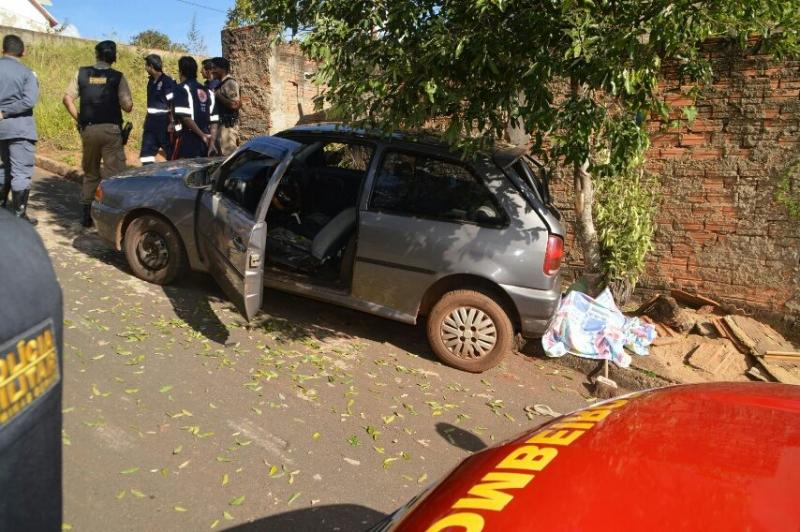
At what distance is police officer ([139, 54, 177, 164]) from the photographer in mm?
7727

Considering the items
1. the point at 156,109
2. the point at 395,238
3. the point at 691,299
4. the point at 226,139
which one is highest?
the point at 156,109

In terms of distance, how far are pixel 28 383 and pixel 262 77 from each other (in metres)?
8.77

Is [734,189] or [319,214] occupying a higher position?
[734,189]

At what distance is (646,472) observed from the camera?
60.8 inches

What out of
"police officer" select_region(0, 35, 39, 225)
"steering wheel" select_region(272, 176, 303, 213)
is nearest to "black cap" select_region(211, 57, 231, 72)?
"police officer" select_region(0, 35, 39, 225)

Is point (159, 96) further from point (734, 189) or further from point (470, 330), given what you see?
point (734, 189)

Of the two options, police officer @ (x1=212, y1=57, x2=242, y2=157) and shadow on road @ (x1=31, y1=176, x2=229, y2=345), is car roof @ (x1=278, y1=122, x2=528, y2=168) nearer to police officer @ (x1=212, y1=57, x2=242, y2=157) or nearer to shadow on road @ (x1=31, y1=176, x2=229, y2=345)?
shadow on road @ (x1=31, y1=176, x2=229, y2=345)

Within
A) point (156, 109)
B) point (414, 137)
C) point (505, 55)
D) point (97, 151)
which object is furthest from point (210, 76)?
point (505, 55)

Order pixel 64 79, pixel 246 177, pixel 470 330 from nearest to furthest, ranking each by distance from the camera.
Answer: pixel 470 330 → pixel 246 177 → pixel 64 79

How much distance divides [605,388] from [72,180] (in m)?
8.72

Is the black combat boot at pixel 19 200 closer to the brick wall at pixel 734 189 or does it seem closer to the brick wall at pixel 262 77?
the brick wall at pixel 262 77

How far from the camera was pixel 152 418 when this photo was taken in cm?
356

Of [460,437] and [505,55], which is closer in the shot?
[460,437]

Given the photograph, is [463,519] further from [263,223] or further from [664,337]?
[664,337]
